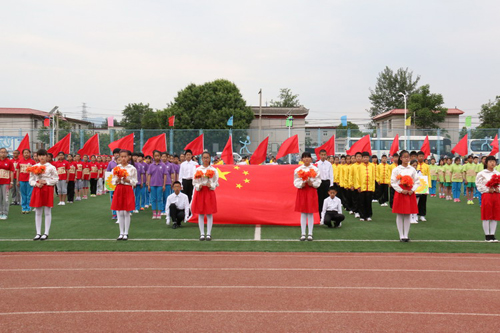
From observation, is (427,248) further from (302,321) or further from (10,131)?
(10,131)

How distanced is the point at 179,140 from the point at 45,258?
695 inches

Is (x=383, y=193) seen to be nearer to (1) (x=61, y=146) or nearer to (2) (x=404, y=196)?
(2) (x=404, y=196)

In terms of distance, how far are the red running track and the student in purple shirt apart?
526 centimetres

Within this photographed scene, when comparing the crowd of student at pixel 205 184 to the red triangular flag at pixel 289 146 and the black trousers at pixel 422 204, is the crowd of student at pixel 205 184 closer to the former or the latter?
the black trousers at pixel 422 204

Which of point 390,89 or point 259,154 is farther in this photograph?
point 390,89

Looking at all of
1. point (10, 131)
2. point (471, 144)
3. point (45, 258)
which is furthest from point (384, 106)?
point (45, 258)

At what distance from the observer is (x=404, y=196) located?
380 inches

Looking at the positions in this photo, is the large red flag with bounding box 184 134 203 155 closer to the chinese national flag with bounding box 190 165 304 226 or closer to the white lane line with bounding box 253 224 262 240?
the chinese national flag with bounding box 190 165 304 226

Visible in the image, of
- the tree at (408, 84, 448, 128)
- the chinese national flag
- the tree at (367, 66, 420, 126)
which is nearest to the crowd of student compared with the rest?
the chinese national flag

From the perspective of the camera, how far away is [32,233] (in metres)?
11.0

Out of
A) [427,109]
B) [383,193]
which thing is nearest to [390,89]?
[427,109]

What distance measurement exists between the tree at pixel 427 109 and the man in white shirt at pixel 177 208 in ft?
128

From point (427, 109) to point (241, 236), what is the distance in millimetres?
40762

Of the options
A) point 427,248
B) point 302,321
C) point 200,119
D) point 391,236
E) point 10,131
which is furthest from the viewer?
point 200,119
